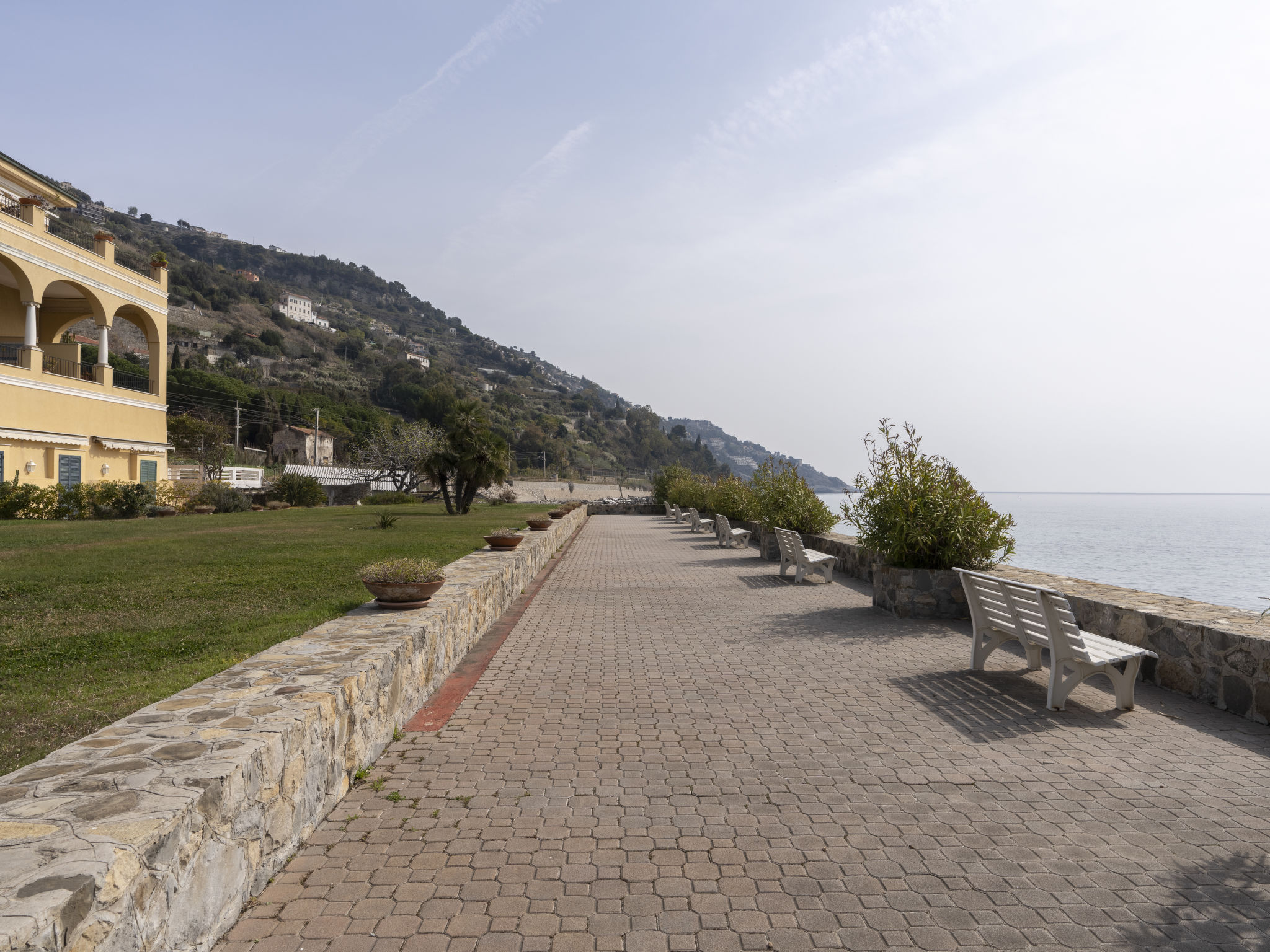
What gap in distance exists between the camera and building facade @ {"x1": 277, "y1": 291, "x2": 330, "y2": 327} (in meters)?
152

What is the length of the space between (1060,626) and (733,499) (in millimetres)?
18621

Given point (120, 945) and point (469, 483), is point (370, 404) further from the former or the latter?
point (120, 945)

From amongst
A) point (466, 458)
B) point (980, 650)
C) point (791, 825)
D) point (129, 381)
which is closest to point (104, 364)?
point (129, 381)

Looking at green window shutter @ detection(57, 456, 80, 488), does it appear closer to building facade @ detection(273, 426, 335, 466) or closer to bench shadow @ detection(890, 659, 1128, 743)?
bench shadow @ detection(890, 659, 1128, 743)

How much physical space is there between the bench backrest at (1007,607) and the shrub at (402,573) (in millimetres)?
4411

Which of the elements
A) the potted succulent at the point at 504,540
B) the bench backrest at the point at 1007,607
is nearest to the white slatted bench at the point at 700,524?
the potted succulent at the point at 504,540

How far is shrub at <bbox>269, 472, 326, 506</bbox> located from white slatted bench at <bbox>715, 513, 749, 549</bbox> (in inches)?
921

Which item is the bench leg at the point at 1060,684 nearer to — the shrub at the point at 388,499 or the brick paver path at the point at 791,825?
the brick paver path at the point at 791,825

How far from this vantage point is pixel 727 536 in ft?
61.3

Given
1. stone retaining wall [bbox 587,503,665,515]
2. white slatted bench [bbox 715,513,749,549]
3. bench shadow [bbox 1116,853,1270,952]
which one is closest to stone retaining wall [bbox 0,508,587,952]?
bench shadow [bbox 1116,853,1270,952]

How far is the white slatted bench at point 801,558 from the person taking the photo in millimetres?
11492

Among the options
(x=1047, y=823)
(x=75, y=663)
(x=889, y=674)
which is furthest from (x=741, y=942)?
(x=75, y=663)

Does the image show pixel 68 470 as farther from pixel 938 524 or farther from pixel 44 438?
pixel 938 524

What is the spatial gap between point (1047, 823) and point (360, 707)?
3.28 m
